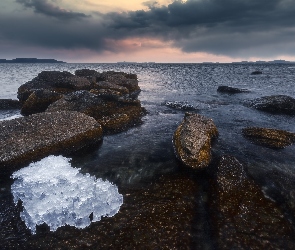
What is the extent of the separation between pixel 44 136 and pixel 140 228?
6.38m

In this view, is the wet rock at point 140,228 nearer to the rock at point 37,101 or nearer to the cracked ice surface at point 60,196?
the cracked ice surface at point 60,196

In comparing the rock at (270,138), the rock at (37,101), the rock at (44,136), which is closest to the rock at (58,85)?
the rock at (37,101)

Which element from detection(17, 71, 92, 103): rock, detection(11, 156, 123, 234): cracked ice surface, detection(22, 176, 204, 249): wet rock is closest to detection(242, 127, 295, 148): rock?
detection(22, 176, 204, 249): wet rock

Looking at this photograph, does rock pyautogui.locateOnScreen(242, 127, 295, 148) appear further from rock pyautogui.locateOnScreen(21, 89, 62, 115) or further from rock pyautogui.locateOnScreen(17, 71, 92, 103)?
rock pyautogui.locateOnScreen(17, 71, 92, 103)

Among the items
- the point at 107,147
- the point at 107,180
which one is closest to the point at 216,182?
the point at 107,180

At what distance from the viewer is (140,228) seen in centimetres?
622

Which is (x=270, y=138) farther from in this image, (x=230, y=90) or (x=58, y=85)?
(x=230, y=90)

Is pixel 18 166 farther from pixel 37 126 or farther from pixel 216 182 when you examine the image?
pixel 216 182

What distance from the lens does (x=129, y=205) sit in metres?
7.15

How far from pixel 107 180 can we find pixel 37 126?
15.6ft

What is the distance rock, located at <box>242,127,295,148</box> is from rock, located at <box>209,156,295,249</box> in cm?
421

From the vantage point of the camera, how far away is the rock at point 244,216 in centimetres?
583

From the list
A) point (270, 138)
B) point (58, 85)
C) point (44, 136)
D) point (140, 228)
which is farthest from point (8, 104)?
point (270, 138)

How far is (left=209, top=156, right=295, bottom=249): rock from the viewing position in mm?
5828
